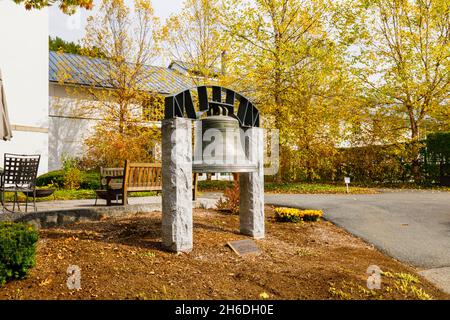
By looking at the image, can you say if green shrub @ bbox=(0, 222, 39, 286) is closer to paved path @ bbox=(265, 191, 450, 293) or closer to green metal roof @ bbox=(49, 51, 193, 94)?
paved path @ bbox=(265, 191, 450, 293)

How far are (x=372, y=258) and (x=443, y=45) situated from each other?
1536 cm

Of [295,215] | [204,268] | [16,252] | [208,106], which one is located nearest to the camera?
[16,252]

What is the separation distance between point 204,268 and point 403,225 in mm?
4850

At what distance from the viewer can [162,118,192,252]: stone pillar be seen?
512cm

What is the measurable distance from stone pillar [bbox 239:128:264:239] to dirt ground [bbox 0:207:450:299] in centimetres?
23

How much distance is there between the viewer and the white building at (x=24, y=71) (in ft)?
44.4

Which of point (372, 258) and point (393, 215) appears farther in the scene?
point (393, 215)

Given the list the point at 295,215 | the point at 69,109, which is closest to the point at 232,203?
the point at 295,215

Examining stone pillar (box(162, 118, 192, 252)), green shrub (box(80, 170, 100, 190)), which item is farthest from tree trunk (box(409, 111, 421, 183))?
stone pillar (box(162, 118, 192, 252))

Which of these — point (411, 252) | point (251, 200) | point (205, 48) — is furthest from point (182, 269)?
point (205, 48)

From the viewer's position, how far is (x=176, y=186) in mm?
5129

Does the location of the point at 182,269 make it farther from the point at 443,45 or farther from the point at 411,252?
the point at 443,45

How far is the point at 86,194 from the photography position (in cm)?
1247

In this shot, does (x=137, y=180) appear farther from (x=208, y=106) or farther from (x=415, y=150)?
(x=415, y=150)
